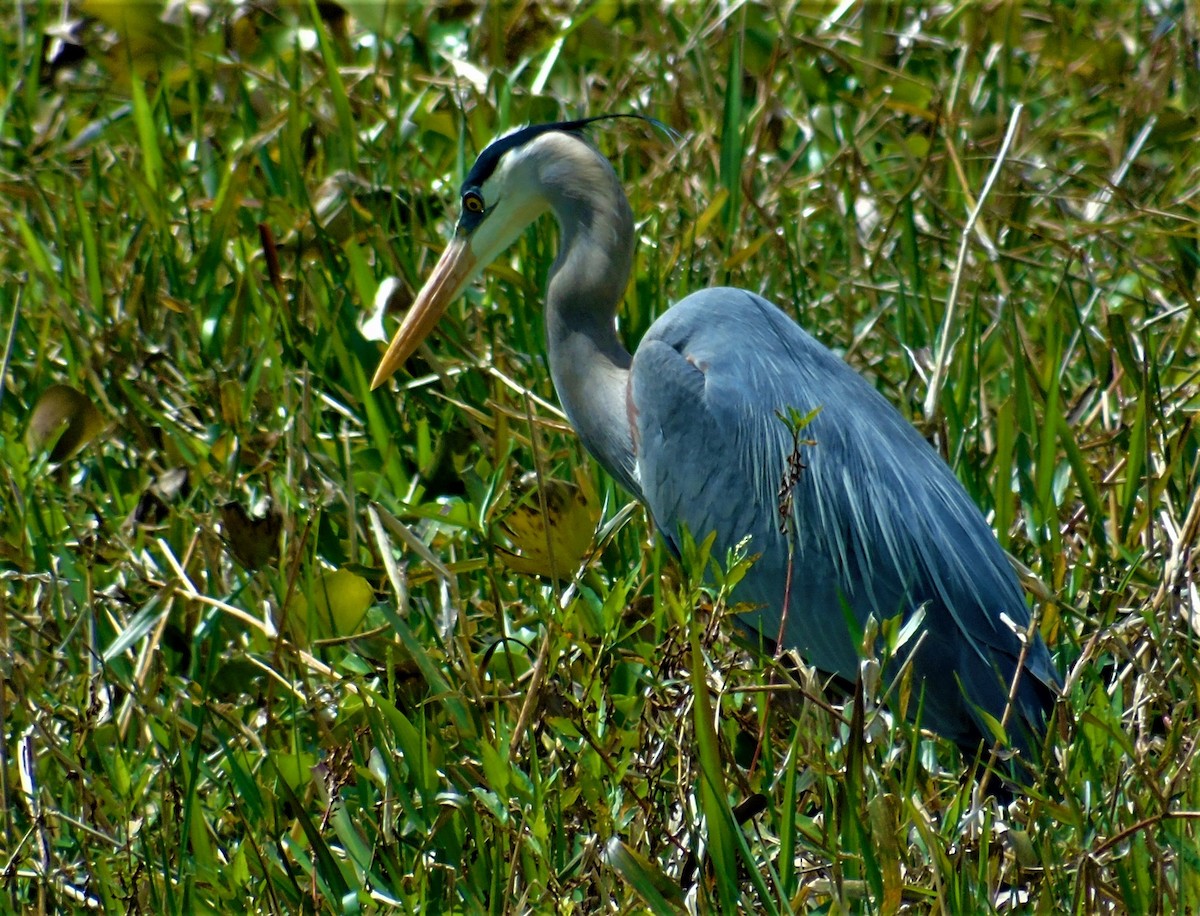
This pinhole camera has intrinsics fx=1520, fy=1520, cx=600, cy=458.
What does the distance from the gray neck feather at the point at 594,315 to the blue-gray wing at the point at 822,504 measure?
150 mm

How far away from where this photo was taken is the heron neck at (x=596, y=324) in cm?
250

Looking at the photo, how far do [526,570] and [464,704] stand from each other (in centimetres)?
24

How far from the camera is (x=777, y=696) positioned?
205 centimetres

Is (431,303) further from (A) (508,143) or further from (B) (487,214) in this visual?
(A) (508,143)

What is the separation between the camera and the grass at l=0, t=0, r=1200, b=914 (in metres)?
1.62

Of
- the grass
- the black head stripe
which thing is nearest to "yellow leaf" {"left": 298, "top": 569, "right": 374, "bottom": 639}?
the grass

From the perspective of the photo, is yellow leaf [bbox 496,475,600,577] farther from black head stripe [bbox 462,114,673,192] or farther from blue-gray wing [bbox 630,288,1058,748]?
black head stripe [bbox 462,114,673,192]

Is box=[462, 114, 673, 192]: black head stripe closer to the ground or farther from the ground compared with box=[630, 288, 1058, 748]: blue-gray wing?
farther from the ground

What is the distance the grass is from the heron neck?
0.10 m

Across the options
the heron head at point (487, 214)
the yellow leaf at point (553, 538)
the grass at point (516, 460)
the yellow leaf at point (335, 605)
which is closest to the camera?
the grass at point (516, 460)

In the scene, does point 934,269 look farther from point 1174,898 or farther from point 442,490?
point 1174,898

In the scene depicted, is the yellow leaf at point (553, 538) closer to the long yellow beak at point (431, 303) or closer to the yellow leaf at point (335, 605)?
the yellow leaf at point (335, 605)

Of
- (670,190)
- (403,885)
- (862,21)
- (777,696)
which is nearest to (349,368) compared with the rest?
(670,190)

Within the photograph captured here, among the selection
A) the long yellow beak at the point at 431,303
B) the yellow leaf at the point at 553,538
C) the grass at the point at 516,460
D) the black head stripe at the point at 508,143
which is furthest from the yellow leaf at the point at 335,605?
the black head stripe at the point at 508,143
